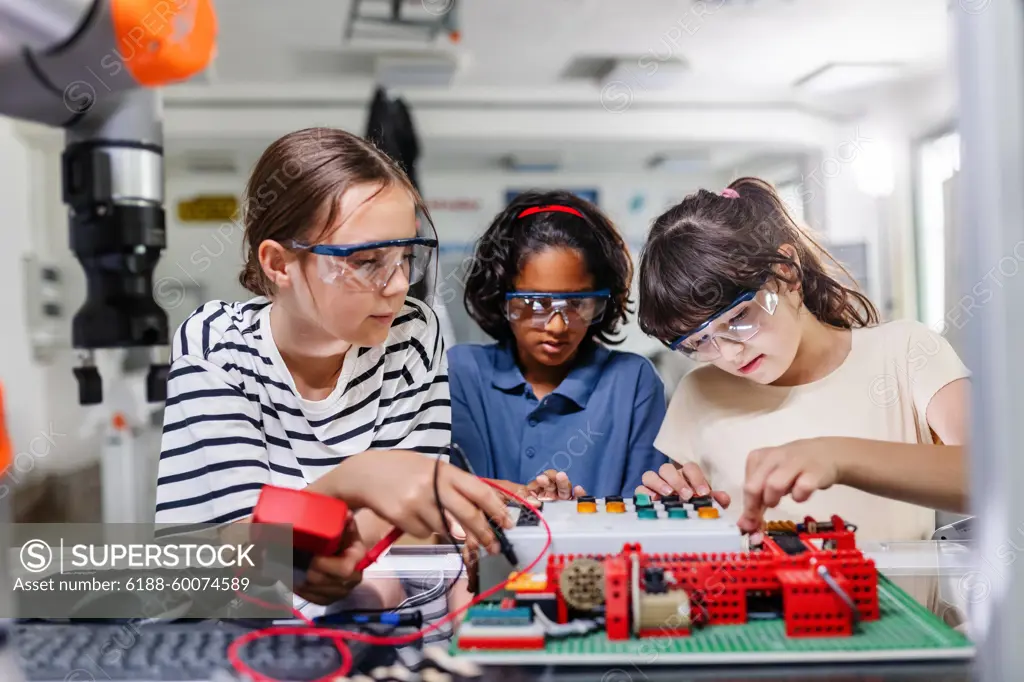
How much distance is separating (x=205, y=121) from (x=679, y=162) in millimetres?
882

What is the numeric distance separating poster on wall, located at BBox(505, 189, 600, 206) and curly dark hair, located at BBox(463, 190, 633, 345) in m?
0.04

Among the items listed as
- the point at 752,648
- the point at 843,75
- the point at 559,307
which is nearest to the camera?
the point at 752,648

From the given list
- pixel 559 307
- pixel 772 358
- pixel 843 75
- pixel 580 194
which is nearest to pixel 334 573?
pixel 559 307

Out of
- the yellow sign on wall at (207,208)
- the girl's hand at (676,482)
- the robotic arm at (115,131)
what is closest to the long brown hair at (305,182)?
the yellow sign on wall at (207,208)

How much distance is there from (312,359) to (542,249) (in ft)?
1.32

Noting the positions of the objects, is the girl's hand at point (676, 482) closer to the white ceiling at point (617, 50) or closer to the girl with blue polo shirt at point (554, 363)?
the girl with blue polo shirt at point (554, 363)

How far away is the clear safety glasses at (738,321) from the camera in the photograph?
0.95m

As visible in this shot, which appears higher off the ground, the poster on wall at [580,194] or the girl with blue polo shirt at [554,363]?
the poster on wall at [580,194]

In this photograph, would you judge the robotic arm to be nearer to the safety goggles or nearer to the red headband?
the safety goggles

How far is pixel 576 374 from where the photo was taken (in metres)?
1.16

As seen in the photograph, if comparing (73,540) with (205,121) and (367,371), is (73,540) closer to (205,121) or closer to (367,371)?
(367,371)

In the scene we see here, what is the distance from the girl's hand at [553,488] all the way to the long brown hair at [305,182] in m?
0.42

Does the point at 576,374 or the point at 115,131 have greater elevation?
the point at 115,131

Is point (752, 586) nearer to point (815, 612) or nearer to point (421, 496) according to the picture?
point (815, 612)
